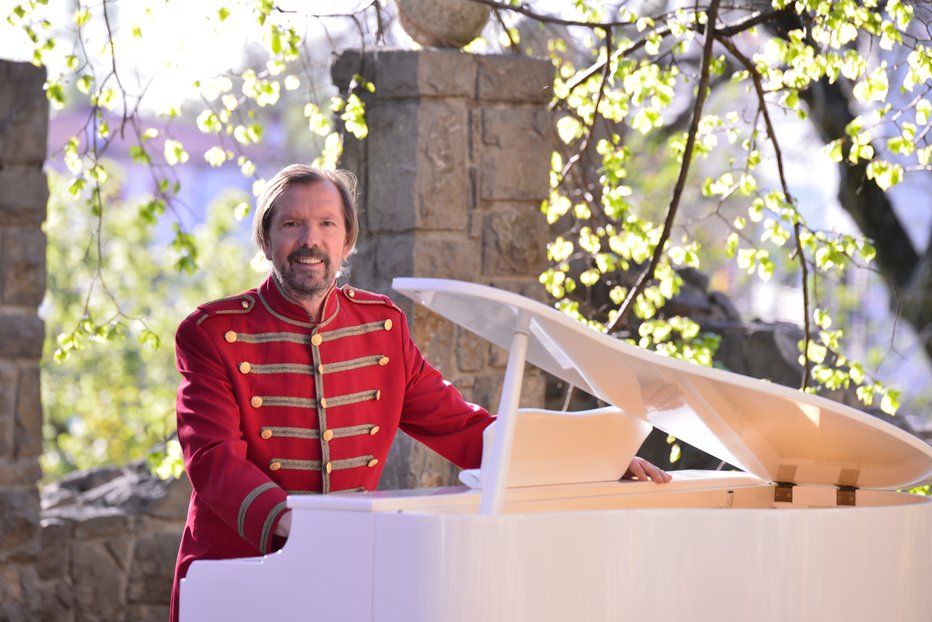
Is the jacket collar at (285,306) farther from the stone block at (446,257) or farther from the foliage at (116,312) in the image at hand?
the foliage at (116,312)

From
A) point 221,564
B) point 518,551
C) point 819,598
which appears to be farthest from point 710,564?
point 221,564

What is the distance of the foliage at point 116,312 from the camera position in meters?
9.43

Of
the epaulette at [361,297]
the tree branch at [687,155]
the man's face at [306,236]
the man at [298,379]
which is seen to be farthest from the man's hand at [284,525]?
the tree branch at [687,155]

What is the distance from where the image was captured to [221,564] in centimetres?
232

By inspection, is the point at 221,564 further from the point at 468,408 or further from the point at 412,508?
the point at 468,408

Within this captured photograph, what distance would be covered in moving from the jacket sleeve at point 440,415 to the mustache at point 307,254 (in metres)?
0.33

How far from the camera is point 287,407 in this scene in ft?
9.11

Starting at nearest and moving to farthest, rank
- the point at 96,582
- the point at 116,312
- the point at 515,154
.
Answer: the point at 515,154 < the point at 96,582 < the point at 116,312

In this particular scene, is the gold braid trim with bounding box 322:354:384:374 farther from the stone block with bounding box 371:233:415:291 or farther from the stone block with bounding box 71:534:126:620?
the stone block with bounding box 71:534:126:620

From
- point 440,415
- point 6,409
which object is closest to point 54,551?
point 6,409

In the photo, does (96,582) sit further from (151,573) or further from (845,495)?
(845,495)

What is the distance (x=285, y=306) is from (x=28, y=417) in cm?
203

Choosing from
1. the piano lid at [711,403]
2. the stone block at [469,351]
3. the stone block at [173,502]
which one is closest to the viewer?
the piano lid at [711,403]

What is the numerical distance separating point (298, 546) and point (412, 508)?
201 mm
